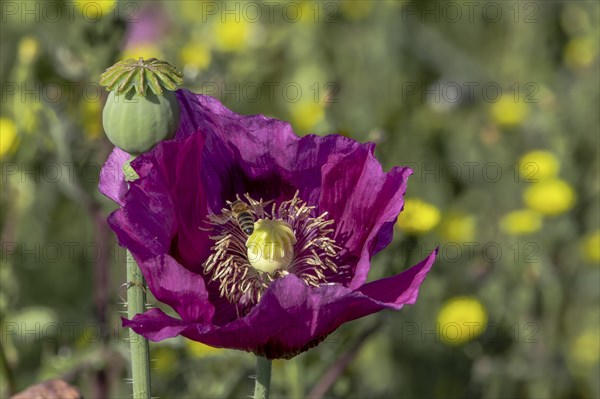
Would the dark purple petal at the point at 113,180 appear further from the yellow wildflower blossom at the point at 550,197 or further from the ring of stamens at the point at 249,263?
the yellow wildflower blossom at the point at 550,197

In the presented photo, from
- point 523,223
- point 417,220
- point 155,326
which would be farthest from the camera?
point 523,223

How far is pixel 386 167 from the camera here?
2205 mm

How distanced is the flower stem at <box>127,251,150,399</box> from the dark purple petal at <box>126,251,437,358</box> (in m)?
0.05

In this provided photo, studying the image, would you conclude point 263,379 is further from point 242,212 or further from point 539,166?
point 539,166

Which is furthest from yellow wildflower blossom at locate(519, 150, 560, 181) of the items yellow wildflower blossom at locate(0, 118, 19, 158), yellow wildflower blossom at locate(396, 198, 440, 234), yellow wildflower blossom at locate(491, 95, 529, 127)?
yellow wildflower blossom at locate(0, 118, 19, 158)

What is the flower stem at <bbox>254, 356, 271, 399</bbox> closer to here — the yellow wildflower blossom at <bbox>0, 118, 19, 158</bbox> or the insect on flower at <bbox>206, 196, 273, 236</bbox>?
the insect on flower at <bbox>206, 196, 273, 236</bbox>

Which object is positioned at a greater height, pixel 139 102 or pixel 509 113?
pixel 509 113

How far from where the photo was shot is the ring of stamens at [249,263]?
1.12m

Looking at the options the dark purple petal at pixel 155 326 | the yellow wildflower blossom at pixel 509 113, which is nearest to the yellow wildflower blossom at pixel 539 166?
the yellow wildflower blossom at pixel 509 113

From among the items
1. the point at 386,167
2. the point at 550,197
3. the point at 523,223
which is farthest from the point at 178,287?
the point at 550,197

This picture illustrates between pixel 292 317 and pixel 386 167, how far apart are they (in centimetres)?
131

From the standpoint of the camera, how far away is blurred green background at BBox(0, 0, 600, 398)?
6.14 ft

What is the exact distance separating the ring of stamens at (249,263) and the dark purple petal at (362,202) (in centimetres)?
2

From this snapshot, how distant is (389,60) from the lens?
341 centimetres
